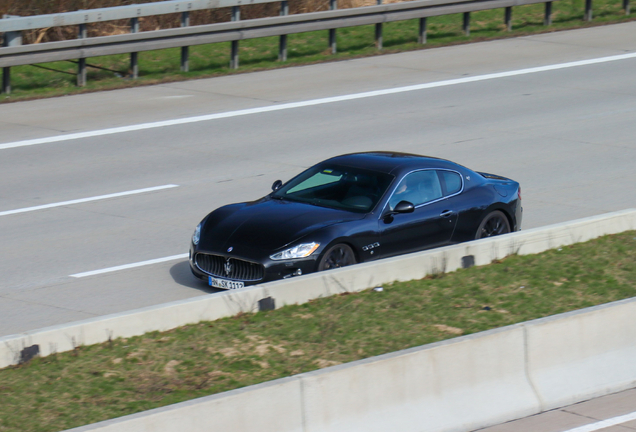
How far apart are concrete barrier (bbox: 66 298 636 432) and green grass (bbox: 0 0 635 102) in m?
14.1

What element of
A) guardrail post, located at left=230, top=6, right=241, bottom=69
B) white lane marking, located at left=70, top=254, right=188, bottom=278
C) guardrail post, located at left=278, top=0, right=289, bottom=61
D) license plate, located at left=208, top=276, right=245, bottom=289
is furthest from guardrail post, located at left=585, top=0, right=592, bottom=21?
license plate, located at left=208, top=276, right=245, bottom=289

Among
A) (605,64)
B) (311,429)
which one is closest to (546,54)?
(605,64)

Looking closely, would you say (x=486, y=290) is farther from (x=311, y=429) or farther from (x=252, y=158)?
(x=252, y=158)

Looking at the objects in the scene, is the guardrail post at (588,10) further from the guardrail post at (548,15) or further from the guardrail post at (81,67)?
the guardrail post at (81,67)

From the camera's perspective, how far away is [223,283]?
10.2 meters

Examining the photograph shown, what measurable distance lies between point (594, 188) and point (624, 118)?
15.0 ft

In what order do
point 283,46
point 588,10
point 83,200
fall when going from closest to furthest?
1. point 83,200
2. point 283,46
3. point 588,10

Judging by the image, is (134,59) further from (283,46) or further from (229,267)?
(229,267)

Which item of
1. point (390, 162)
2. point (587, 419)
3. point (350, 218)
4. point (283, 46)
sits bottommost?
point (587, 419)


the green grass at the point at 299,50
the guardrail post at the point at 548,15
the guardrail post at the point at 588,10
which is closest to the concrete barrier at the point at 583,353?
the green grass at the point at 299,50

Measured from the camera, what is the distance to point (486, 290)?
972cm

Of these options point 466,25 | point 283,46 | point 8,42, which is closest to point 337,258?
point 8,42

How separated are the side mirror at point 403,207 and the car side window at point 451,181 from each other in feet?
2.75

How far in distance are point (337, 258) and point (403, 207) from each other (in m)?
0.96
